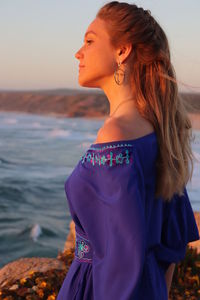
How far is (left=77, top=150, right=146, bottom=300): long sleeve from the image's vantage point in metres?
1.56

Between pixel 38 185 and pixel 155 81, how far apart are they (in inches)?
777

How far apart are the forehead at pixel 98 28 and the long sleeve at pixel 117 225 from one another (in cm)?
54

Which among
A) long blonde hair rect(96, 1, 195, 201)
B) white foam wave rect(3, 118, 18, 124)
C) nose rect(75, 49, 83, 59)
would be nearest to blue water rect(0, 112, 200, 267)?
long blonde hair rect(96, 1, 195, 201)

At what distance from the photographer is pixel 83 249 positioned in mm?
1814

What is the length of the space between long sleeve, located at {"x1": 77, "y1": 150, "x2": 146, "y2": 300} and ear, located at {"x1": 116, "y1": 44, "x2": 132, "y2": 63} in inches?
16.3

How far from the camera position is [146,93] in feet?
6.05

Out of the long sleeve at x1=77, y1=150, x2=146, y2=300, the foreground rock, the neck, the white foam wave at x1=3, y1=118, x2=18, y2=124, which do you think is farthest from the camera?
the white foam wave at x1=3, y1=118, x2=18, y2=124

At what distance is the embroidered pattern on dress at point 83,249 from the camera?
5.89 feet

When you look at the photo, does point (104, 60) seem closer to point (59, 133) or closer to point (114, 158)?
point (114, 158)

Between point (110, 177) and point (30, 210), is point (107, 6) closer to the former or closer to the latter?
point (110, 177)

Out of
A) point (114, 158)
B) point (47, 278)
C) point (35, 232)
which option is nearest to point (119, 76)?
point (114, 158)

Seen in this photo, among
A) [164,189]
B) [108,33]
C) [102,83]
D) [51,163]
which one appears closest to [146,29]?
[108,33]

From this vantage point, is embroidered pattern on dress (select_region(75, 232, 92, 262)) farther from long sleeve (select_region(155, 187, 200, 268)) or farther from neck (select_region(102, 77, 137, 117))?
neck (select_region(102, 77, 137, 117))

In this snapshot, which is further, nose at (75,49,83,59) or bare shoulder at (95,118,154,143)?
nose at (75,49,83,59)
